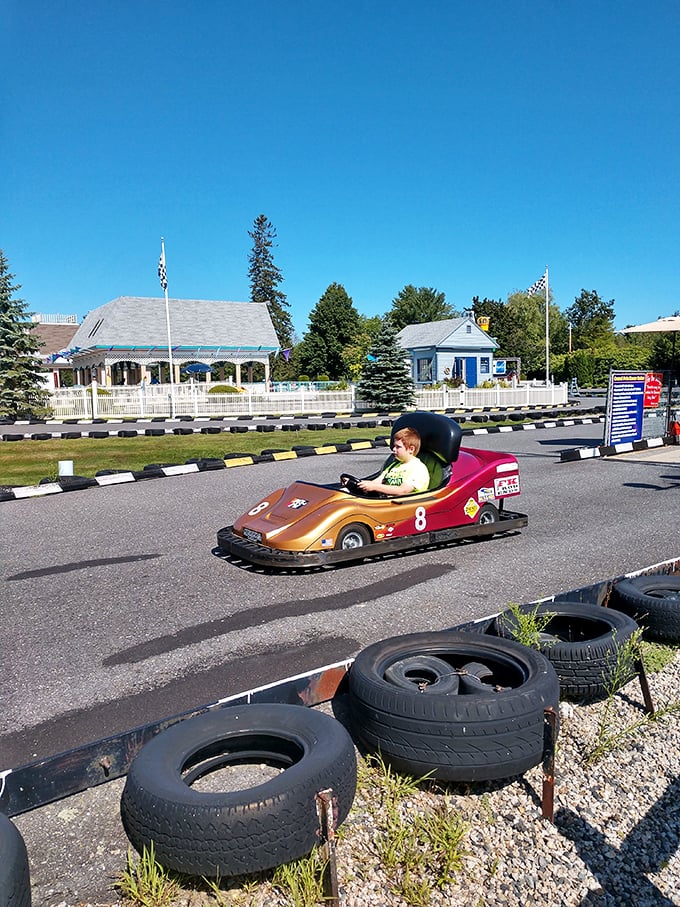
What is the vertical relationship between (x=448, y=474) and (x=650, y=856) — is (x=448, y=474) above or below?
above

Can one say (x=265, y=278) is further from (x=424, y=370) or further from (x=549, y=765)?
(x=549, y=765)

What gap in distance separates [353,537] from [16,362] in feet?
77.4

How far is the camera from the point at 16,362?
2527cm

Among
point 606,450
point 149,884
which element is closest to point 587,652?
point 149,884

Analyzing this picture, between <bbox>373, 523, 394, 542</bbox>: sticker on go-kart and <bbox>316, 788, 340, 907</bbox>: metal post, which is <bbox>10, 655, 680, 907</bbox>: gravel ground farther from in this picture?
<bbox>373, 523, 394, 542</bbox>: sticker on go-kart

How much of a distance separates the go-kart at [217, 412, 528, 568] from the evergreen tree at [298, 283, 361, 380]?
48.5 metres

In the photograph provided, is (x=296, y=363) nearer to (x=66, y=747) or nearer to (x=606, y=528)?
(x=606, y=528)

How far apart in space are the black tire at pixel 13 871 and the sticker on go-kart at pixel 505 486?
4995mm

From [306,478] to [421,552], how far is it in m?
4.34

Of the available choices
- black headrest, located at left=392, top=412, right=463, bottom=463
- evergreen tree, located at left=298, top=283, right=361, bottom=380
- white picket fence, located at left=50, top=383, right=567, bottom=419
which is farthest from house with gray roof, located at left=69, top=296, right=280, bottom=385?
black headrest, located at left=392, top=412, right=463, bottom=463

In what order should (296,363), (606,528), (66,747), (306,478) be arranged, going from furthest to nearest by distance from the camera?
(296,363) → (306,478) → (606,528) → (66,747)

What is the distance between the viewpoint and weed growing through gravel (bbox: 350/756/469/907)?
2.09m

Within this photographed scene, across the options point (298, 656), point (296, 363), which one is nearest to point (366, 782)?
point (298, 656)

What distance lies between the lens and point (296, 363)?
192 ft
